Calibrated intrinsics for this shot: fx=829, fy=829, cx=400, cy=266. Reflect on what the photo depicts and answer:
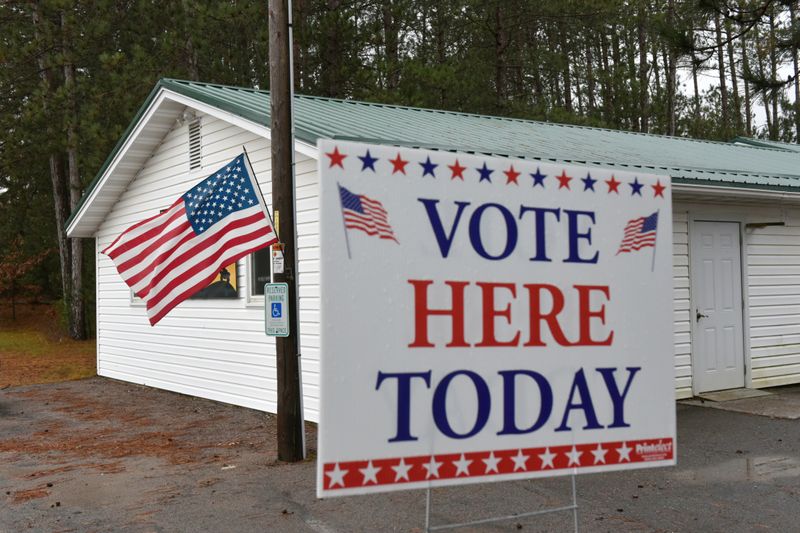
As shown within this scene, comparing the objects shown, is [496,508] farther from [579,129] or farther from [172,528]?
[579,129]

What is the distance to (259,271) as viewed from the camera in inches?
424

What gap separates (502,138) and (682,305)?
131 inches

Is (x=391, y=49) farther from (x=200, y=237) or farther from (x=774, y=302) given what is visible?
(x=200, y=237)

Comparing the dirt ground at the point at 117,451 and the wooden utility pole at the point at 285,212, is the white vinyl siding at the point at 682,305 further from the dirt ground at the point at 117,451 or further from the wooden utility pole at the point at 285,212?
the wooden utility pole at the point at 285,212

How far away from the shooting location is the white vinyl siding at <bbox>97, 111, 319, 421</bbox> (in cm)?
960

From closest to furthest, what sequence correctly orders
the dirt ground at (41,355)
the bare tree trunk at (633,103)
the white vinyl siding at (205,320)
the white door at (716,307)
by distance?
the white vinyl siding at (205,320), the white door at (716,307), the dirt ground at (41,355), the bare tree trunk at (633,103)

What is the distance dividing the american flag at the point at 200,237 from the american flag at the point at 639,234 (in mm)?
3756

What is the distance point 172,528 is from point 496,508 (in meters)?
2.22

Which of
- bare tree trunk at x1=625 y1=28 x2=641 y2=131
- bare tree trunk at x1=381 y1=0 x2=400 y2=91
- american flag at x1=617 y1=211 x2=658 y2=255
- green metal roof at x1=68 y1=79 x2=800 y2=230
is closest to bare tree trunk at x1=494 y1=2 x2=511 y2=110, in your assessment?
bare tree trunk at x1=381 y1=0 x2=400 y2=91

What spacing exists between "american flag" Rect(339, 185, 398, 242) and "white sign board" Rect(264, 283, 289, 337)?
3.78 metres

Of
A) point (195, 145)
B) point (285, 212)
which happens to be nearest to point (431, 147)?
point (285, 212)

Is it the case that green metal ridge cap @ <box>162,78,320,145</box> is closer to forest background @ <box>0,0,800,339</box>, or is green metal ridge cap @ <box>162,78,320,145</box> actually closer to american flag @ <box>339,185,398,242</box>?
american flag @ <box>339,185,398,242</box>

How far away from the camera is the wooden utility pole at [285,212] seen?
289 inches

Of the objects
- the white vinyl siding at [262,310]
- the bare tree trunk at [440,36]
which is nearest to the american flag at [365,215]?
the white vinyl siding at [262,310]
